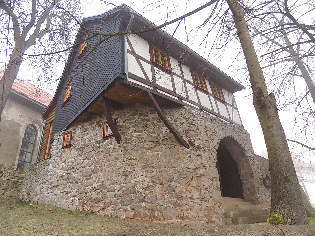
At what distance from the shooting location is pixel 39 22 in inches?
414

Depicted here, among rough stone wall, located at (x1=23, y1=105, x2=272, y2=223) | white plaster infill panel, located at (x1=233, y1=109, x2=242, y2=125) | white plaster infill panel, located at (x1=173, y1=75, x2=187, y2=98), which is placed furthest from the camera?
white plaster infill panel, located at (x1=233, y1=109, x2=242, y2=125)

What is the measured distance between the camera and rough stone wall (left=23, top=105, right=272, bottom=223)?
509cm

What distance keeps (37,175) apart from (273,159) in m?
8.03

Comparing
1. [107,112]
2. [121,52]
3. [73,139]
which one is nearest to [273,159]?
[107,112]

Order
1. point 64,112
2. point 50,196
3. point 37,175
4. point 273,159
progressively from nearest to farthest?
point 273,159, point 50,196, point 37,175, point 64,112

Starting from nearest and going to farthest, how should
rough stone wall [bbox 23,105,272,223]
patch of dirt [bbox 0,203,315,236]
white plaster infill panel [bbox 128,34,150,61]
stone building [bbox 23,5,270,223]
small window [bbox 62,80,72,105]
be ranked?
patch of dirt [bbox 0,203,315,236]
rough stone wall [bbox 23,105,272,223]
stone building [bbox 23,5,270,223]
white plaster infill panel [bbox 128,34,150,61]
small window [bbox 62,80,72,105]

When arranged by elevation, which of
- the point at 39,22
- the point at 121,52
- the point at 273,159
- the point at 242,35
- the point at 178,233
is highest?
the point at 39,22

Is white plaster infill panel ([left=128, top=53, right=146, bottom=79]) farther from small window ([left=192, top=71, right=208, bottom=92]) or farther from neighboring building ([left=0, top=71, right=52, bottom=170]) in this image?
neighboring building ([left=0, top=71, right=52, bottom=170])

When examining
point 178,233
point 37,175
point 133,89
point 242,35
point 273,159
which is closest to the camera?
point 178,233

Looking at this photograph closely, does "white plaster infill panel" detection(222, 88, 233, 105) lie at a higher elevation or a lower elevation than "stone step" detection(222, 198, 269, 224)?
higher

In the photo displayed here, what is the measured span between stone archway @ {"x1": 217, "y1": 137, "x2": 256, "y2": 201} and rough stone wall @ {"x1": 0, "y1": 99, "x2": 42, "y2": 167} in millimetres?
9712

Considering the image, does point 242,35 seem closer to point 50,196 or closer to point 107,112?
point 107,112

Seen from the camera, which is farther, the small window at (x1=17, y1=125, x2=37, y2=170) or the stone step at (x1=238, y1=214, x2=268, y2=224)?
the small window at (x1=17, y1=125, x2=37, y2=170)

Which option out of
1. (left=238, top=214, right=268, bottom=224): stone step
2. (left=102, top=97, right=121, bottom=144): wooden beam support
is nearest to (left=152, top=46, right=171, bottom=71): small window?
(left=102, top=97, right=121, bottom=144): wooden beam support
